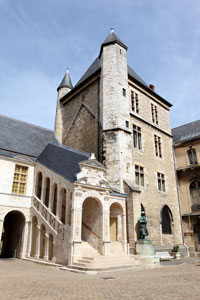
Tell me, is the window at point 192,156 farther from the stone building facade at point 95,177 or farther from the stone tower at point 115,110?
the stone tower at point 115,110

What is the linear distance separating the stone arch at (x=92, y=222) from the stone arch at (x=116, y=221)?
1456 mm

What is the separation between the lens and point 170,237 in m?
16.1

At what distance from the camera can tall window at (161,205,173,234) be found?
1628 cm

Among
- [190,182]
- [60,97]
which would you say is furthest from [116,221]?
[60,97]

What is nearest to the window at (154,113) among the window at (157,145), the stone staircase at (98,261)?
the window at (157,145)

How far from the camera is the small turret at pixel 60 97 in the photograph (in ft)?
67.9

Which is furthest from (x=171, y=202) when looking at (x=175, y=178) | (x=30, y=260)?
(x=30, y=260)

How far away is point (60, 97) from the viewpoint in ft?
72.9

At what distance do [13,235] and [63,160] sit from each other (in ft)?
21.4

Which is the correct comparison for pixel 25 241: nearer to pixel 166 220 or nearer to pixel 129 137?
pixel 129 137

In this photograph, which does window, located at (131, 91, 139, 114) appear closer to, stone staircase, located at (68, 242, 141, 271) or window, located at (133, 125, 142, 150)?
window, located at (133, 125, 142, 150)

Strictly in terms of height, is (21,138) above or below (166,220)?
above


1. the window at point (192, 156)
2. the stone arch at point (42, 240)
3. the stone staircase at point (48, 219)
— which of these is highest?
the window at point (192, 156)

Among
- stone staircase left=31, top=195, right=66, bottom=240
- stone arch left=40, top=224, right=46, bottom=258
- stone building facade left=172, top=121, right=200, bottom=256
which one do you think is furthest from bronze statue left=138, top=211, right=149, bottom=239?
stone building facade left=172, top=121, right=200, bottom=256
